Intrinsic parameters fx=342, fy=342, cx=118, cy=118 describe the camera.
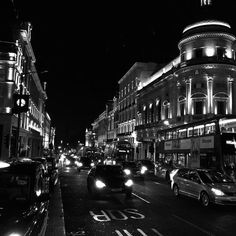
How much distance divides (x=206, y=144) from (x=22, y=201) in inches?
679

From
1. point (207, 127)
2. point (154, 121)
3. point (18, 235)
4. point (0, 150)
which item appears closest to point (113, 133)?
point (154, 121)

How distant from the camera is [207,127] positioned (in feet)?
73.2

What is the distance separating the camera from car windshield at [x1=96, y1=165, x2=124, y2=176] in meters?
16.4

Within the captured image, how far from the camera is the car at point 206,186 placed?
45.2ft

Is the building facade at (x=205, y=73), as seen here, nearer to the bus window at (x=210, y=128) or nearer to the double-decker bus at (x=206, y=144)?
the double-decker bus at (x=206, y=144)

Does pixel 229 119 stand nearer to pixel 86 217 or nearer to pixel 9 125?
pixel 86 217

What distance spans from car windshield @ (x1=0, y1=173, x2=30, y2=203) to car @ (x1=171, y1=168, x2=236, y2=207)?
8.75 meters

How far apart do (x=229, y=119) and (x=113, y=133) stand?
81552 millimetres

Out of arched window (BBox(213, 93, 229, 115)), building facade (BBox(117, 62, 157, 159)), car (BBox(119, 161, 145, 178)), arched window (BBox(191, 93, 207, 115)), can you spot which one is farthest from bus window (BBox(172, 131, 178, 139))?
building facade (BBox(117, 62, 157, 159))

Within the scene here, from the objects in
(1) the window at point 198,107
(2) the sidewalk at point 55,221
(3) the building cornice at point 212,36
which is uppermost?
(3) the building cornice at point 212,36

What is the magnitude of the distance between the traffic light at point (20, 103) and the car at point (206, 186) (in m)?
12.7

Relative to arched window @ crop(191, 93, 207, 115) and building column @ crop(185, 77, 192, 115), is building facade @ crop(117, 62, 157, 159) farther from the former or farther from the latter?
arched window @ crop(191, 93, 207, 115)

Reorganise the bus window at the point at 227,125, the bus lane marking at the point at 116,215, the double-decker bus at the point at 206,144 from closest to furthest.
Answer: the bus lane marking at the point at 116,215 → the double-decker bus at the point at 206,144 → the bus window at the point at 227,125

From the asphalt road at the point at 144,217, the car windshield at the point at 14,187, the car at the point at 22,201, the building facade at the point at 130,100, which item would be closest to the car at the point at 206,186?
the asphalt road at the point at 144,217
